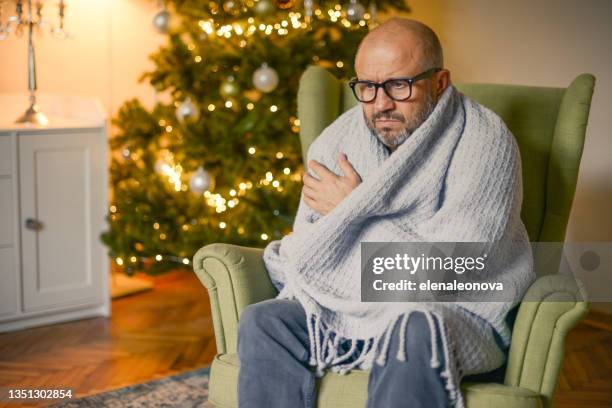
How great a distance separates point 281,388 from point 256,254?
432 mm

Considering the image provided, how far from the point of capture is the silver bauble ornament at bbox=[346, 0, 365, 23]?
3.48 metres

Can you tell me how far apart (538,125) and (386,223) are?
2.41ft

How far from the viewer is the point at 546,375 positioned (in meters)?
1.85

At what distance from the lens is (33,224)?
133 inches

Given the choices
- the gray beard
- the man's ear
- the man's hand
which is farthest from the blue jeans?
the man's ear

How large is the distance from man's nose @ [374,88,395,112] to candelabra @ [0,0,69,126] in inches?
73.8

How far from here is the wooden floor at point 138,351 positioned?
2.89 metres

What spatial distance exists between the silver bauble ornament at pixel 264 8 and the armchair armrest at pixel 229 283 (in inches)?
61.0

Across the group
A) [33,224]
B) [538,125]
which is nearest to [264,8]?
[33,224]

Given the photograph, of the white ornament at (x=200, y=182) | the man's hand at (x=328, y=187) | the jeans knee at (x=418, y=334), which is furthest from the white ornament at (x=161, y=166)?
the jeans knee at (x=418, y=334)

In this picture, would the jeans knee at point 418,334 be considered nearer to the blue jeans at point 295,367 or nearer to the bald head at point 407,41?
the blue jeans at point 295,367

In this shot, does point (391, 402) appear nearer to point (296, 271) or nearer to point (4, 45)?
point (296, 271)

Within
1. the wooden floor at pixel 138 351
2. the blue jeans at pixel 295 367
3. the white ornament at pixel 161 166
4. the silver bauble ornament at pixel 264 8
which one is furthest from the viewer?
the white ornament at pixel 161 166

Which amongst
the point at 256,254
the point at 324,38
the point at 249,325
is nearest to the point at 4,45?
the point at 324,38
